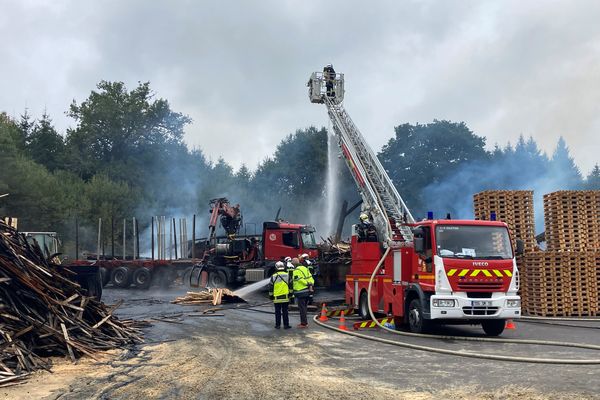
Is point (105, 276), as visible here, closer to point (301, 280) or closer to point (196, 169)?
point (301, 280)

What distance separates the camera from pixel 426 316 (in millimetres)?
12250

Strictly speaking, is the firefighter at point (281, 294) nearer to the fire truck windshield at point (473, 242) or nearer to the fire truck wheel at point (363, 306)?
the fire truck wheel at point (363, 306)

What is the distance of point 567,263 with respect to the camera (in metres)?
17.0

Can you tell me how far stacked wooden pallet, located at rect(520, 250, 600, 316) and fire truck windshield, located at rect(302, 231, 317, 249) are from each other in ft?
34.4

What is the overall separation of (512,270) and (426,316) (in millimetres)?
2152

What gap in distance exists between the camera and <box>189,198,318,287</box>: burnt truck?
2508 cm

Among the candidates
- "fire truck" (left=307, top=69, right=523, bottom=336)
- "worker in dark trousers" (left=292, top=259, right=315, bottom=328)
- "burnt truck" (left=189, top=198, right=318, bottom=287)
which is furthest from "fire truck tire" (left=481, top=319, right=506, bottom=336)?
"burnt truck" (left=189, top=198, right=318, bottom=287)

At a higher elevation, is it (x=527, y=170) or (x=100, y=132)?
(x=100, y=132)

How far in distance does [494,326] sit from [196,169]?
168 ft

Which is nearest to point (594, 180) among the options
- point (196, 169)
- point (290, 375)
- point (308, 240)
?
point (196, 169)

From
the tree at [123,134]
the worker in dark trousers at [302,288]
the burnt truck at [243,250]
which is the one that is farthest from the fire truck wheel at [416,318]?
the tree at [123,134]

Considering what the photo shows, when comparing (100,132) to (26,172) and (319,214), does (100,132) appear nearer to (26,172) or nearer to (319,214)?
(26,172)

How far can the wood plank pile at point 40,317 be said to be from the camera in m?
8.91

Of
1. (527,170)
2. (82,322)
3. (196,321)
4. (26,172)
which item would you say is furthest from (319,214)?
(82,322)
